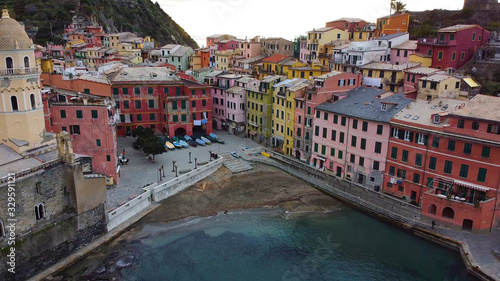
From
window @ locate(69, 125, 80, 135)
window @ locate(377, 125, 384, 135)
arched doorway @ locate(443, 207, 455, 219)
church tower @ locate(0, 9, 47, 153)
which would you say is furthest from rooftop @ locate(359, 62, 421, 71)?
church tower @ locate(0, 9, 47, 153)

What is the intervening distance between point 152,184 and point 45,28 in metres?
110

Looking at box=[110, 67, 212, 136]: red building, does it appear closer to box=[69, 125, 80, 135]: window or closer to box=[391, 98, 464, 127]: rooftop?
box=[69, 125, 80, 135]: window

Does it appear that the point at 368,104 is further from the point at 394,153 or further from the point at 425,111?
the point at 394,153

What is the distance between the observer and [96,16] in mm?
145250

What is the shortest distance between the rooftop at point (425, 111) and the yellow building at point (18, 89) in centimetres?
3911

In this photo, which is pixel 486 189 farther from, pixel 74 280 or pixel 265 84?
pixel 74 280

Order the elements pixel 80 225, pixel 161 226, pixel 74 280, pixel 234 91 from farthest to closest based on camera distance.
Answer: pixel 234 91, pixel 161 226, pixel 80 225, pixel 74 280

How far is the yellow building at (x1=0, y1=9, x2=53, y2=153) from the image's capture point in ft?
113

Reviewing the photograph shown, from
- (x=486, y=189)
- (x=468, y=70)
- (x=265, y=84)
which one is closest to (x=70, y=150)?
(x=265, y=84)

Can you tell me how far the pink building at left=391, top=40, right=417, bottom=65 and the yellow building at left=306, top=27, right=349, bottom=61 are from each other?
52.4 ft

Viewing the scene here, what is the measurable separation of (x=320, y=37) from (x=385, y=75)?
75.4 feet

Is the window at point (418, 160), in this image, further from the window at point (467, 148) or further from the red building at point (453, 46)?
the red building at point (453, 46)

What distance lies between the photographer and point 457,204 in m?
38.9

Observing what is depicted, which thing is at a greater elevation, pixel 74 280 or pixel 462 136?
pixel 462 136
